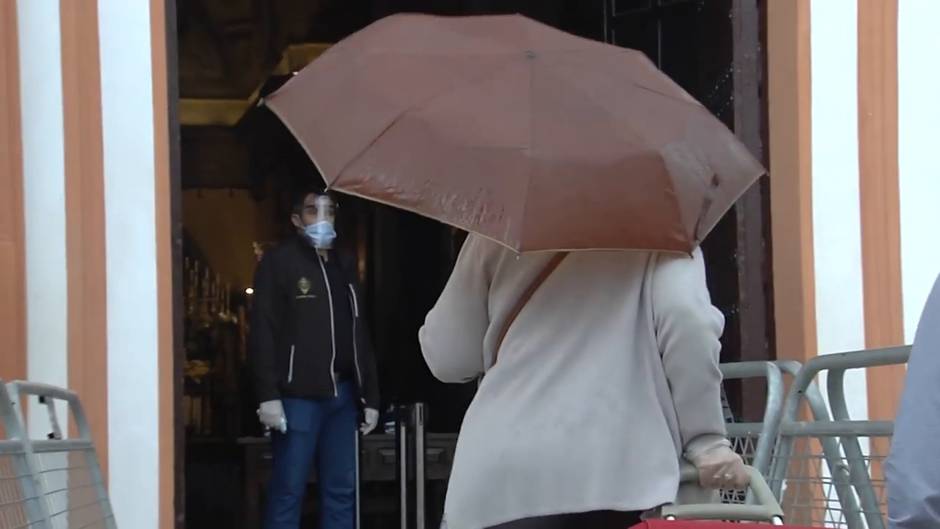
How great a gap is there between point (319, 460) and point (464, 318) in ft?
12.5

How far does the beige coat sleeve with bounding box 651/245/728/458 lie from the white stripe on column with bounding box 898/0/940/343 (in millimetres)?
3083

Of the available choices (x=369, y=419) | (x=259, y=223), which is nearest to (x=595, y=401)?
(x=369, y=419)

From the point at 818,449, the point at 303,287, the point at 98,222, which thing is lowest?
the point at 818,449

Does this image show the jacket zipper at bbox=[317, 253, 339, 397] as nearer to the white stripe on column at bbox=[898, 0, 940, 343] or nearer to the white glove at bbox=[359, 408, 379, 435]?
the white glove at bbox=[359, 408, 379, 435]

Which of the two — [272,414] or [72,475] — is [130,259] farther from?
[272,414]

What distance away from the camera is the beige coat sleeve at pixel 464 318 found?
11.4 feet

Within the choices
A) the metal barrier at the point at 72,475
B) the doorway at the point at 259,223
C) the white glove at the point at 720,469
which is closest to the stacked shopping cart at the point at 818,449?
the white glove at the point at 720,469

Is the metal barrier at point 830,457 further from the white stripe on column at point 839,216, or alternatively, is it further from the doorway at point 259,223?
the doorway at point 259,223

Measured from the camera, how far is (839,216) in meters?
6.18

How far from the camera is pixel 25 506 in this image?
3.94m

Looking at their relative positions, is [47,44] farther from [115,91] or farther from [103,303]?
[103,303]

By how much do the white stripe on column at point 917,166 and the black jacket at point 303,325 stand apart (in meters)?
2.54

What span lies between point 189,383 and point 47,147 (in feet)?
14.3

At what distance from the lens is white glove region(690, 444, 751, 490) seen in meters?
3.29
